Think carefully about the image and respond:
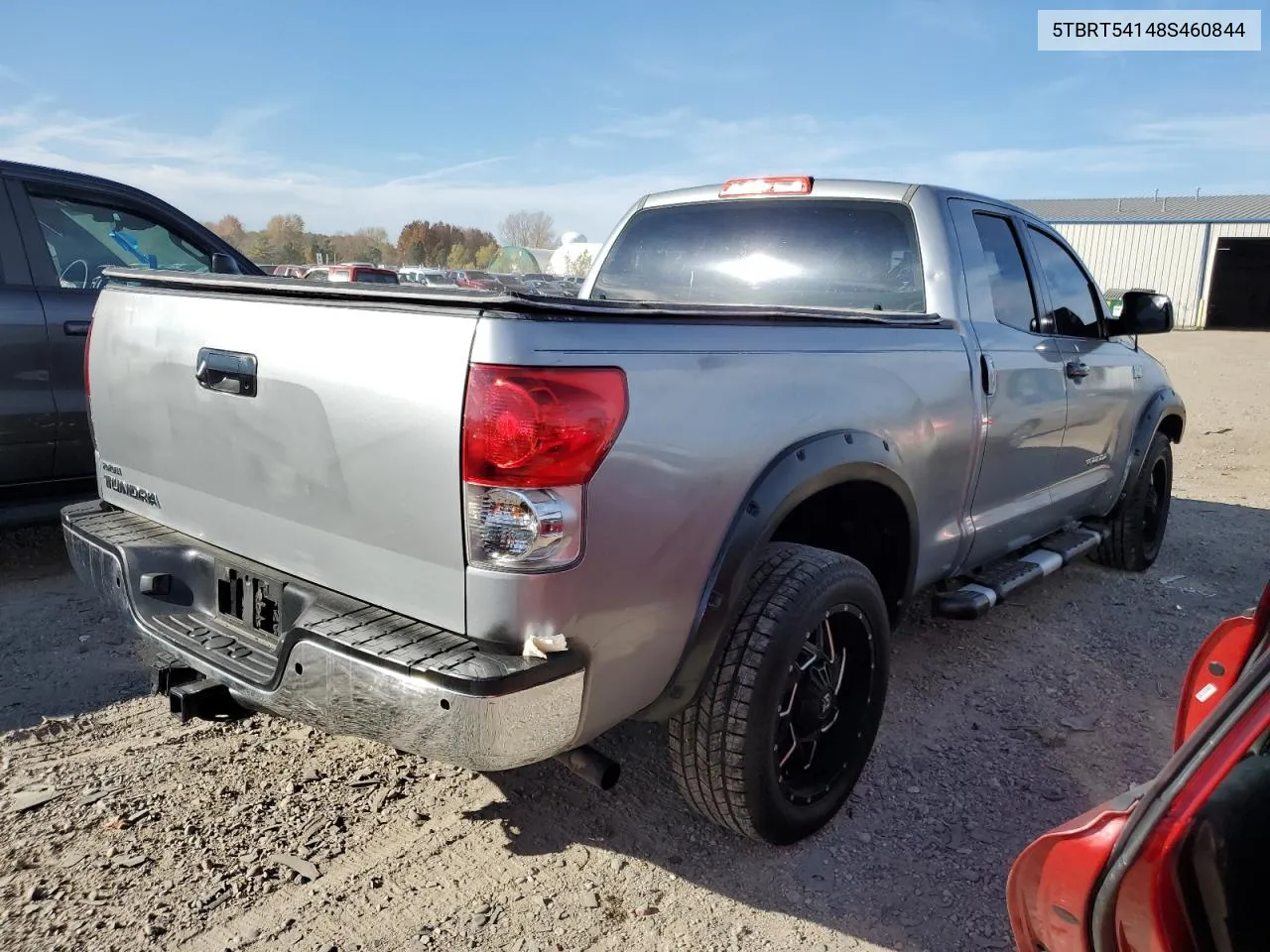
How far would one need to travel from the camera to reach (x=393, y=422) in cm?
196

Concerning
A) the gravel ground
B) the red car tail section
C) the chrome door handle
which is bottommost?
the gravel ground

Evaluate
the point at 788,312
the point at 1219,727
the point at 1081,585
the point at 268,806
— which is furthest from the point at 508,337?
the point at 1081,585

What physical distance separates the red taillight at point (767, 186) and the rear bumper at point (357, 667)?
2.53 m

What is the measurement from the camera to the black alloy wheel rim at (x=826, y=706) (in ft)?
8.55

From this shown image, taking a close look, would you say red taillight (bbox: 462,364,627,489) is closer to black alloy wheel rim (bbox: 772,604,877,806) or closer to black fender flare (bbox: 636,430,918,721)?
black fender flare (bbox: 636,430,918,721)

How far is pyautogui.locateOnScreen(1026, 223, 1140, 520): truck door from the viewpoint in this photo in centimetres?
419

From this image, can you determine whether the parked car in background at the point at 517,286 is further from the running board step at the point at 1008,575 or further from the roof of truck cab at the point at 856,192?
the running board step at the point at 1008,575

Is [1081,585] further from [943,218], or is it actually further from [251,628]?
[251,628]

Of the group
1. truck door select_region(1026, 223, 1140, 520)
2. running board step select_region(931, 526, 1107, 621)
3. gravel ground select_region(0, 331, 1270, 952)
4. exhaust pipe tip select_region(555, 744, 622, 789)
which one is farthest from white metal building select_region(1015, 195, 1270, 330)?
exhaust pipe tip select_region(555, 744, 622, 789)

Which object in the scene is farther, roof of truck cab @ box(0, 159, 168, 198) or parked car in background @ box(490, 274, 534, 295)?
roof of truck cab @ box(0, 159, 168, 198)

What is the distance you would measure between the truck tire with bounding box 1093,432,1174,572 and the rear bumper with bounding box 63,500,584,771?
4166mm

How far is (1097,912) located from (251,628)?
2.00m

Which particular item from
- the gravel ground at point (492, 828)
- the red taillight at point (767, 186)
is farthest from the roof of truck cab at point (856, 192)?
the gravel ground at point (492, 828)

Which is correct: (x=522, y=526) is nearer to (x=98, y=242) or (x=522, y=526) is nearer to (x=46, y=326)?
(x=46, y=326)
